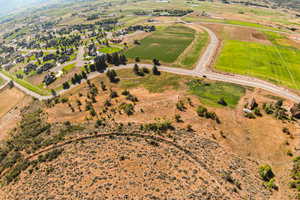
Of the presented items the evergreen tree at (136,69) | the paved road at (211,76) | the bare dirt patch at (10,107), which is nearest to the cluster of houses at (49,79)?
the paved road at (211,76)

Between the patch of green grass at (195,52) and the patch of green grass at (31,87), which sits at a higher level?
the patch of green grass at (195,52)

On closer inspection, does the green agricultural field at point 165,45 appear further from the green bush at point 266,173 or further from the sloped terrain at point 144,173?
the green bush at point 266,173

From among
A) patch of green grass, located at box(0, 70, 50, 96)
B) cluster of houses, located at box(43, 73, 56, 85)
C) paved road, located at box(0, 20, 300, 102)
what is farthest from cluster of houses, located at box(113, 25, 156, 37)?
patch of green grass, located at box(0, 70, 50, 96)

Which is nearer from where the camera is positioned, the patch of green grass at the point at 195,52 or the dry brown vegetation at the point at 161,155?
the dry brown vegetation at the point at 161,155

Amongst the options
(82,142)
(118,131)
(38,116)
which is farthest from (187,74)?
(38,116)

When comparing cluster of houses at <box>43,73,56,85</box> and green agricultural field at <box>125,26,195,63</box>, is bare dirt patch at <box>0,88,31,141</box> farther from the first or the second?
green agricultural field at <box>125,26,195,63</box>

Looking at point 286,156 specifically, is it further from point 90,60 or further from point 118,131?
point 90,60

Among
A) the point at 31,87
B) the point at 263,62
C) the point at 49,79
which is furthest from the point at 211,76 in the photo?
the point at 31,87
